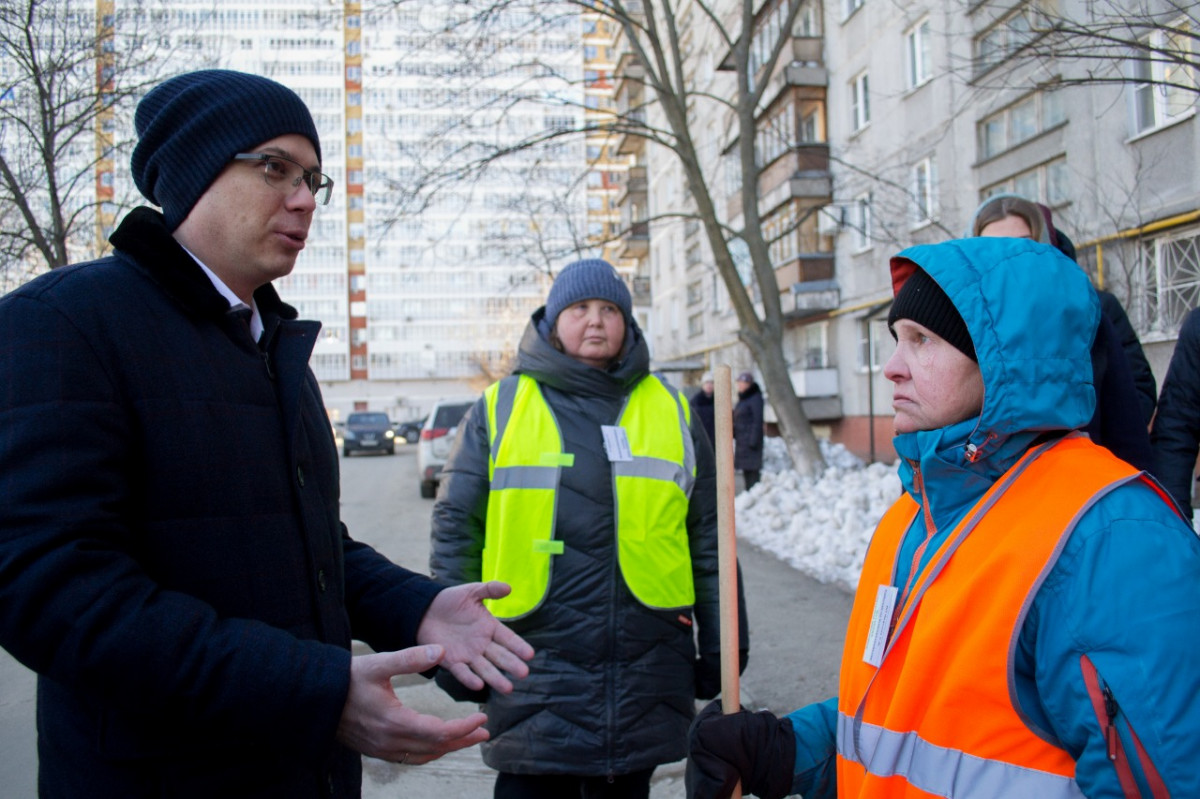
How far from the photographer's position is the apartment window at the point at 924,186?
56.4 feet

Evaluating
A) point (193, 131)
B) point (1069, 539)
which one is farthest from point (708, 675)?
point (193, 131)

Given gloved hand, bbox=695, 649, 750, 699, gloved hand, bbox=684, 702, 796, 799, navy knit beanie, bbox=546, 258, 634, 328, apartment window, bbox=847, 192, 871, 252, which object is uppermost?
apartment window, bbox=847, 192, 871, 252

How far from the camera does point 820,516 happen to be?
10438 millimetres

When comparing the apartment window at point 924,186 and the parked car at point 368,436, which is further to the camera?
the parked car at point 368,436

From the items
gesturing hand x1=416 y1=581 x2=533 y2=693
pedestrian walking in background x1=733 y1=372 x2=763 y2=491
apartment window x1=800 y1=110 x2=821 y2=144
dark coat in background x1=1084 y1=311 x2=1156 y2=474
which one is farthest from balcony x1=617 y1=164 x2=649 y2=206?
gesturing hand x1=416 y1=581 x2=533 y2=693

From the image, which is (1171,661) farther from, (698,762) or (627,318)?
(627,318)

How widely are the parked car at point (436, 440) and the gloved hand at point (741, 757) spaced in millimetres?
13650

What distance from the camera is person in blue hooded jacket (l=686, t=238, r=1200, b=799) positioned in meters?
1.31

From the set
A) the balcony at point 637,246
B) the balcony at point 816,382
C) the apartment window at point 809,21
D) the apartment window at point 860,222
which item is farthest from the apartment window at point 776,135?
the balcony at point 637,246

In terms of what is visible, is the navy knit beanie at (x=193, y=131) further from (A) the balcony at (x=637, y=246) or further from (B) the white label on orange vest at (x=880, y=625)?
(A) the balcony at (x=637, y=246)

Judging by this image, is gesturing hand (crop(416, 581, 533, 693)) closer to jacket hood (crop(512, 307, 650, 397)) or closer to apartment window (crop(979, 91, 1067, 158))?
jacket hood (crop(512, 307, 650, 397))

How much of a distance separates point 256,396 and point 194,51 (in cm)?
1389

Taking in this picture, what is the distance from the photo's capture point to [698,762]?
1.88m

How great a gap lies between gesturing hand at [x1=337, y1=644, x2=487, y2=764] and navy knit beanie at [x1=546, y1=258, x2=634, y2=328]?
5.84 feet
